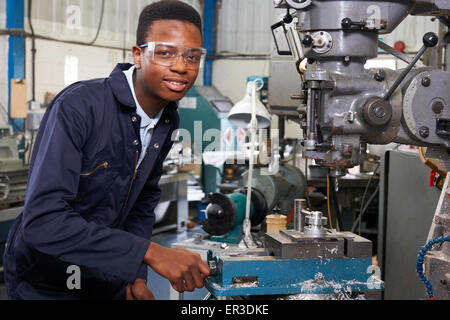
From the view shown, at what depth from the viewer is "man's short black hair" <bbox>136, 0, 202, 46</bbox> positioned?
1158mm

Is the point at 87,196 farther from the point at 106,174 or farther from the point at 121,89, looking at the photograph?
the point at 121,89

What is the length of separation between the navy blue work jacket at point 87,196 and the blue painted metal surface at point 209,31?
16.1 ft

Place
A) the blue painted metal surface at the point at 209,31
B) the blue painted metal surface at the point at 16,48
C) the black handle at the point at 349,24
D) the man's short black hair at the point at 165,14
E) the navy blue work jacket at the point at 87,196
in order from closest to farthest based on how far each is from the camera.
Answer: the navy blue work jacket at the point at 87,196 < the black handle at the point at 349,24 < the man's short black hair at the point at 165,14 < the blue painted metal surface at the point at 16,48 < the blue painted metal surface at the point at 209,31

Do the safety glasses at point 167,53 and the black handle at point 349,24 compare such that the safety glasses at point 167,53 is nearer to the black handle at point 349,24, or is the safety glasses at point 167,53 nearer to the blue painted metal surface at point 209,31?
the black handle at point 349,24

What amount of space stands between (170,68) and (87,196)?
1.09 feet

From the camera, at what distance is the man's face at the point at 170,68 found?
1126 mm

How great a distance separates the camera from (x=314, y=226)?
1.17 m

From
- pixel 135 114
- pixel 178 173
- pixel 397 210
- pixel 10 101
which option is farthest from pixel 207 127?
pixel 135 114

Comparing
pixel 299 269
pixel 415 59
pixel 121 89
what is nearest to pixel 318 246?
pixel 299 269

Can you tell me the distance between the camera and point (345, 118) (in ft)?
3.57

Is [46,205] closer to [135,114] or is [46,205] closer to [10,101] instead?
[135,114]

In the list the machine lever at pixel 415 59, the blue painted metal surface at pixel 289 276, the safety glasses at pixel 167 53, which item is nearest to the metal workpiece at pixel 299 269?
the blue painted metal surface at pixel 289 276

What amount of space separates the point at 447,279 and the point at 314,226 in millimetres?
291
